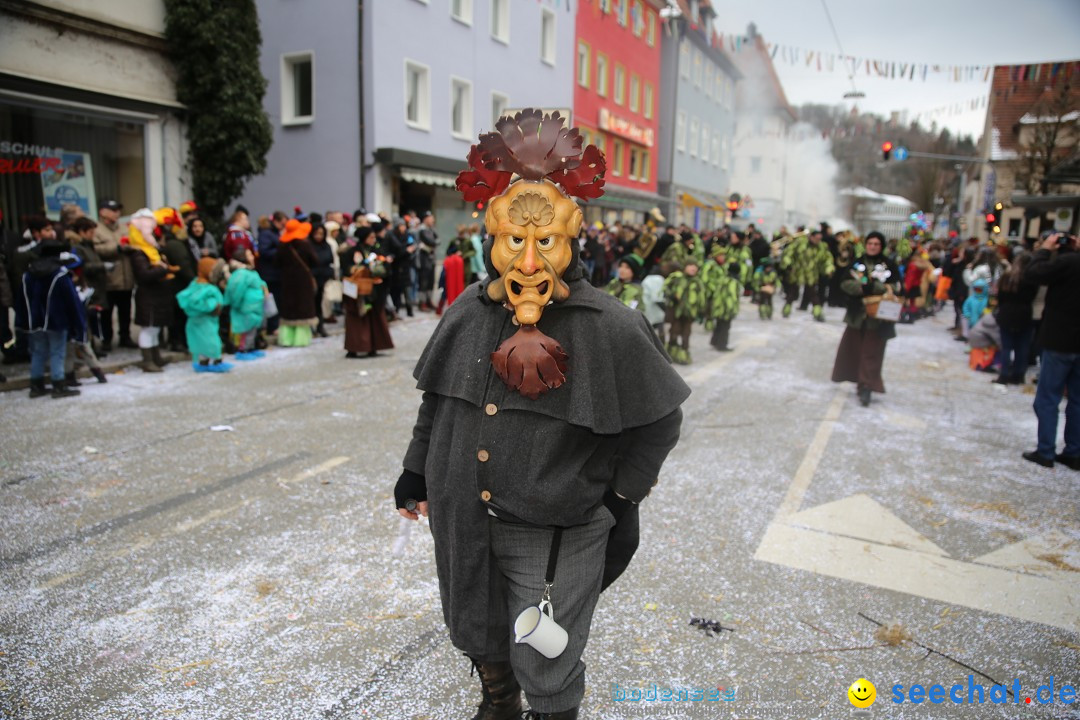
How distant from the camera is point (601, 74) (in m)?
31.3

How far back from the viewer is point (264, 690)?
295 cm

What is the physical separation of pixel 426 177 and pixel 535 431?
19.0 m

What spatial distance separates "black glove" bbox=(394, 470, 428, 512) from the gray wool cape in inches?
4.4

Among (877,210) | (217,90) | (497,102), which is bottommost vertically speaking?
(217,90)

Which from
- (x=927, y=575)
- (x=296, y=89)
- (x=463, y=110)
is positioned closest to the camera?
(x=927, y=575)

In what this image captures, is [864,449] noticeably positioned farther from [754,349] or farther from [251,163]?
[251,163]

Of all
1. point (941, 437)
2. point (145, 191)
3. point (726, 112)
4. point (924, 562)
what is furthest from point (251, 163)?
point (726, 112)

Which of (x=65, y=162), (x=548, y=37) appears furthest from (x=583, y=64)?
(x=65, y=162)

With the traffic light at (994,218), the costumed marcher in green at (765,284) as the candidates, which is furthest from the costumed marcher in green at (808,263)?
Answer: the traffic light at (994,218)

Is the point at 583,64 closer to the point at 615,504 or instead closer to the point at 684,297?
the point at 684,297

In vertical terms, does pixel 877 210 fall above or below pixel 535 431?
above

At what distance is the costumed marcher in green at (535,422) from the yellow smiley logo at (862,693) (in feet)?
4.64

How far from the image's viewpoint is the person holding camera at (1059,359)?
622cm

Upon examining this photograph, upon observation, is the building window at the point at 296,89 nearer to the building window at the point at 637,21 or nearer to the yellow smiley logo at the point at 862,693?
the building window at the point at 637,21
